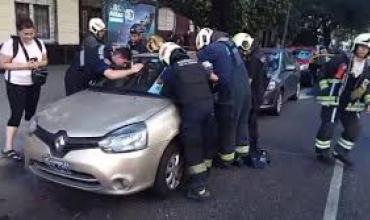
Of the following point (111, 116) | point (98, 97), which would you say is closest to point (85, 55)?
point (98, 97)

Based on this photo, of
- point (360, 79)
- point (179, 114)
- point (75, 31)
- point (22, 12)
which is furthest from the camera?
point (75, 31)

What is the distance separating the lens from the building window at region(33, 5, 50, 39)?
1608 cm

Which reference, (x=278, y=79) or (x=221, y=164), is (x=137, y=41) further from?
(x=278, y=79)

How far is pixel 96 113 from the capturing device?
15.8 ft

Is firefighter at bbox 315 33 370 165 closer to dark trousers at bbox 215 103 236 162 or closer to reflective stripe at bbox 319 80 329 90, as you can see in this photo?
reflective stripe at bbox 319 80 329 90

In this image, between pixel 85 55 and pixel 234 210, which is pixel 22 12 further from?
pixel 234 210

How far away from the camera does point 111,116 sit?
4715mm

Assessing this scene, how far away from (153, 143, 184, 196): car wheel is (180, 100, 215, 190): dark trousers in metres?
0.14

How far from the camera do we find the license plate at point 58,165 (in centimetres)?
445

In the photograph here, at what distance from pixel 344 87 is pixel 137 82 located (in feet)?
9.23

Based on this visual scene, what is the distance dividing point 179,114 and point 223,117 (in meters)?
0.67

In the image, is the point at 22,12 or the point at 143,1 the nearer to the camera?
the point at 22,12

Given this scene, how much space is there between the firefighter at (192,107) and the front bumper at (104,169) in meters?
0.34

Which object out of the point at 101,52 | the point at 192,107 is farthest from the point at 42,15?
the point at 192,107
